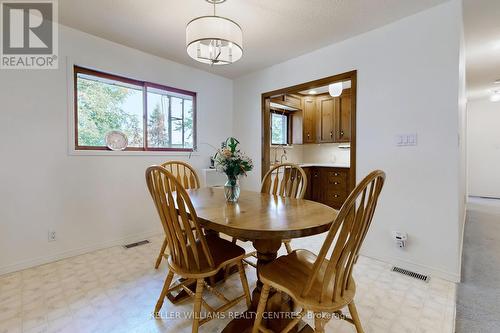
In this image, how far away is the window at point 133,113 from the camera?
263cm

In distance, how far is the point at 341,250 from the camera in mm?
1009

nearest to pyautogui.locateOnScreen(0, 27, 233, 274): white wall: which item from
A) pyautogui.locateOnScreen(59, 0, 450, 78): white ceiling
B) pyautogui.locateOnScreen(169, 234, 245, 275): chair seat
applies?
pyautogui.locateOnScreen(59, 0, 450, 78): white ceiling

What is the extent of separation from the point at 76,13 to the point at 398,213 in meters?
3.51

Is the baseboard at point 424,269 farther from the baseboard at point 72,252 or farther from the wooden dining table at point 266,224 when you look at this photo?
the baseboard at point 72,252

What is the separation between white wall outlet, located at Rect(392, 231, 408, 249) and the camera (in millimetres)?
2246

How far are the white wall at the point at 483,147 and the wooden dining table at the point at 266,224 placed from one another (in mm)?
6468

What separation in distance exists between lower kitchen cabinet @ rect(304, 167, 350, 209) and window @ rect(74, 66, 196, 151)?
2444 millimetres

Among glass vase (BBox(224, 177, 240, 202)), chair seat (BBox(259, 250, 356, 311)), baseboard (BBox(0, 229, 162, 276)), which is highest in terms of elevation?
glass vase (BBox(224, 177, 240, 202))

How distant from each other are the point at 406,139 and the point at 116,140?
308 cm

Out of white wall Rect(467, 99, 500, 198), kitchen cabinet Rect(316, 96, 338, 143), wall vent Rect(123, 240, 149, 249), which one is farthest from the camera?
white wall Rect(467, 99, 500, 198)

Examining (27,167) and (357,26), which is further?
(357,26)

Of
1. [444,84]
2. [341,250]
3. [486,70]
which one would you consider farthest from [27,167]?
[486,70]

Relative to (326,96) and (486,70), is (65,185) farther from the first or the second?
(486,70)

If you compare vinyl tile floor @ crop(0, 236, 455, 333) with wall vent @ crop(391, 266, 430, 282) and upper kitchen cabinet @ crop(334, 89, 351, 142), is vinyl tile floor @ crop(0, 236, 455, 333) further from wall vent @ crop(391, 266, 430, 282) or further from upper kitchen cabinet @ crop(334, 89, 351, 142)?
upper kitchen cabinet @ crop(334, 89, 351, 142)
